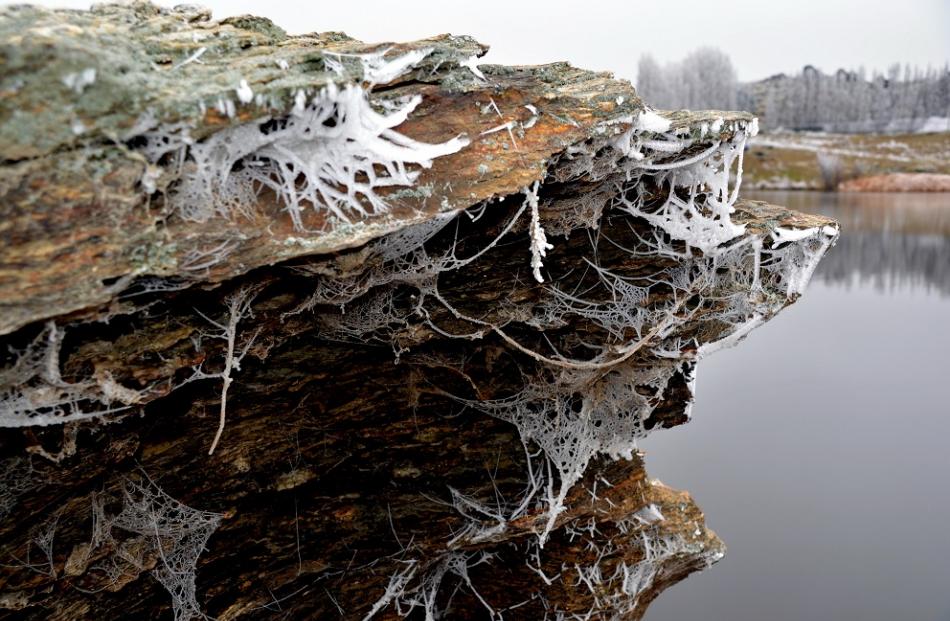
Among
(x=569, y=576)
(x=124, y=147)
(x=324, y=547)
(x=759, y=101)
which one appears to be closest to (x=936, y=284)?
(x=569, y=576)

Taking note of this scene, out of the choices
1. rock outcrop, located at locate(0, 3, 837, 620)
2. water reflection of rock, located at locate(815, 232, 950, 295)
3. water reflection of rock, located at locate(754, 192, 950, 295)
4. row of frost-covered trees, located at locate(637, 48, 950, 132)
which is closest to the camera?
rock outcrop, located at locate(0, 3, 837, 620)

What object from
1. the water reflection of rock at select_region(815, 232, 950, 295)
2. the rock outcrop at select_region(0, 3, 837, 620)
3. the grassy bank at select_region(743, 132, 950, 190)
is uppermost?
the rock outcrop at select_region(0, 3, 837, 620)

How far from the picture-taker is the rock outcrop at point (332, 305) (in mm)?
2914

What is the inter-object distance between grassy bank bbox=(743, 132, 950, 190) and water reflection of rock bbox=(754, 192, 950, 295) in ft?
12.3

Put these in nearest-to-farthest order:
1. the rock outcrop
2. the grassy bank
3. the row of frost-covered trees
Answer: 1. the rock outcrop
2. the grassy bank
3. the row of frost-covered trees

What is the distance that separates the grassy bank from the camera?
51.0 m

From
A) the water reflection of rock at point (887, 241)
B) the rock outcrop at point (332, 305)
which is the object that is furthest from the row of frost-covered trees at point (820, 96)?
the rock outcrop at point (332, 305)

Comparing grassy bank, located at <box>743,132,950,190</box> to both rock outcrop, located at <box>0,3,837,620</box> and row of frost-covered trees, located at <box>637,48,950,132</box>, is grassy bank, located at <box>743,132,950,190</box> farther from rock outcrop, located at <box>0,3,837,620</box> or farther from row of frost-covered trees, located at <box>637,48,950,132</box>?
rock outcrop, located at <box>0,3,837,620</box>

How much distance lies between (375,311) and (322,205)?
1.01 m

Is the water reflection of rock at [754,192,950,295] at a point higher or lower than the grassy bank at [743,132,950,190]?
lower

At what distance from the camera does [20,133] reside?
8.71 ft

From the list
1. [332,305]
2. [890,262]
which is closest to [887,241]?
[890,262]

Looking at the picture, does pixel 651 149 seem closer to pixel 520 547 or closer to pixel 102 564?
pixel 520 547

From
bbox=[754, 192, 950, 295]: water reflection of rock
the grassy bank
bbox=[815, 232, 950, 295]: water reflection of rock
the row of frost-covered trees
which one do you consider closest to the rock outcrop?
bbox=[754, 192, 950, 295]: water reflection of rock
